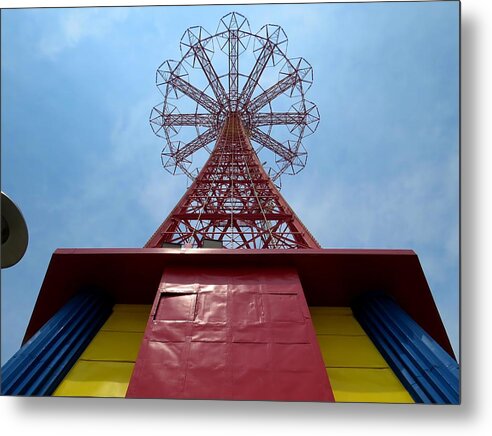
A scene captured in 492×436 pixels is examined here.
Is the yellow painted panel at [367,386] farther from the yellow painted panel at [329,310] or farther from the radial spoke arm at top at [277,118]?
the radial spoke arm at top at [277,118]

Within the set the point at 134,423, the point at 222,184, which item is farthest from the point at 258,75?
the point at 134,423

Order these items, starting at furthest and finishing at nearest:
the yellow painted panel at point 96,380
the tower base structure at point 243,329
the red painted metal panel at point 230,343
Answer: the yellow painted panel at point 96,380 < the tower base structure at point 243,329 < the red painted metal panel at point 230,343

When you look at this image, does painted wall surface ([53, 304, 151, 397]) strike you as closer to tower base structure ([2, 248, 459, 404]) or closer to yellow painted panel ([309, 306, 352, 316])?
tower base structure ([2, 248, 459, 404])

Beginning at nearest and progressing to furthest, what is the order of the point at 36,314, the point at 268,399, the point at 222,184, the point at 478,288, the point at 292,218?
the point at 268,399
the point at 478,288
the point at 36,314
the point at 292,218
the point at 222,184

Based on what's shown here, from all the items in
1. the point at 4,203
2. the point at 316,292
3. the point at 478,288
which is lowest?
the point at 4,203

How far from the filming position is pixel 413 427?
457 centimetres

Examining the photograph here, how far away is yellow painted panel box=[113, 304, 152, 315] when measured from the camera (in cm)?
616

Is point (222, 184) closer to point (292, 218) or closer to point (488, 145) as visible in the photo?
point (292, 218)

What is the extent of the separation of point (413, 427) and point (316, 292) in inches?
79.6

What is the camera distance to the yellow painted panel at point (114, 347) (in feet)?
17.0

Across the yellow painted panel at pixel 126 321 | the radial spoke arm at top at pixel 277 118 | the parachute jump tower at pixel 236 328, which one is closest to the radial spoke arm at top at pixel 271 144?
the radial spoke arm at top at pixel 277 118

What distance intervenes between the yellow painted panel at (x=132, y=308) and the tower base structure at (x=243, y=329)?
2 centimetres

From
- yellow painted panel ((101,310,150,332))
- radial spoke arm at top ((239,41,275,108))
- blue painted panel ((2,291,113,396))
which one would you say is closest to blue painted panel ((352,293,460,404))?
yellow painted panel ((101,310,150,332))

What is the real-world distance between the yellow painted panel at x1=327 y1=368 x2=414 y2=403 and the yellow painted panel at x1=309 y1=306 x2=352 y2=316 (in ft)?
3.84
